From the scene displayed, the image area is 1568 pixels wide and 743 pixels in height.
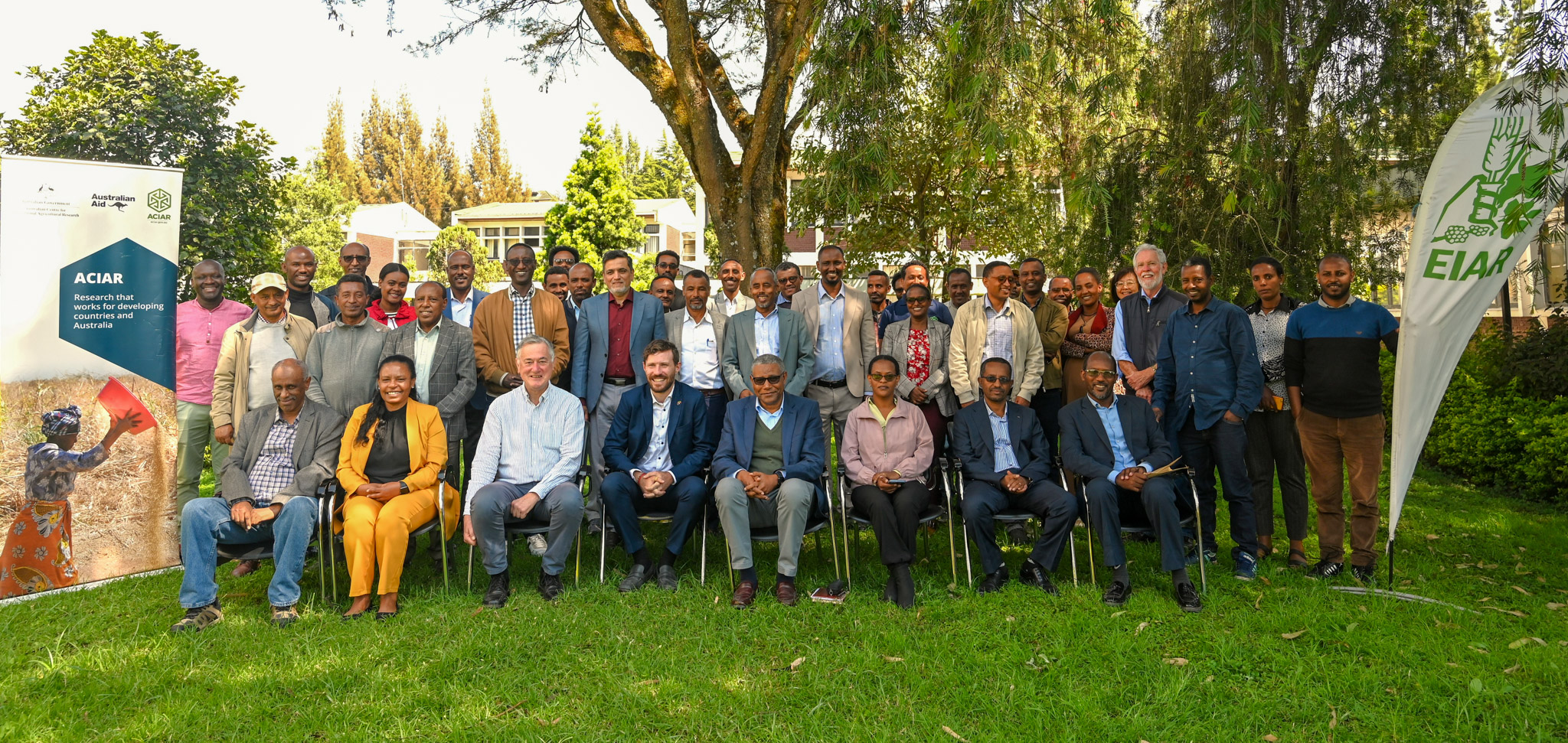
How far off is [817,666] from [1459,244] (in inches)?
165

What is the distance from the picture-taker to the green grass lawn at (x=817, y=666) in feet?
12.1

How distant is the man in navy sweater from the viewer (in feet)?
18.1

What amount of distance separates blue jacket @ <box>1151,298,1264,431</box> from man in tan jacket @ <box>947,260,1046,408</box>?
94 cm

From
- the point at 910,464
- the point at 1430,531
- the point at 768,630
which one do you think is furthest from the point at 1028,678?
the point at 1430,531

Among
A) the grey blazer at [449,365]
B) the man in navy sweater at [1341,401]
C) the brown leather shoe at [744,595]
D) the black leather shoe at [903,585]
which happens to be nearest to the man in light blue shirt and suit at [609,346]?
the grey blazer at [449,365]

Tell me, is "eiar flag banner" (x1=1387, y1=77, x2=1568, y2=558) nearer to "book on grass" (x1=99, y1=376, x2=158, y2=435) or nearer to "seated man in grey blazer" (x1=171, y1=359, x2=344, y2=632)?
"seated man in grey blazer" (x1=171, y1=359, x2=344, y2=632)

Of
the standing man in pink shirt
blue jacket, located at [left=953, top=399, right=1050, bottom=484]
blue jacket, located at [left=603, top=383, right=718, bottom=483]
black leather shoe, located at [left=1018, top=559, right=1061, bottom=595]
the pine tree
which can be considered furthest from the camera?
the pine tree

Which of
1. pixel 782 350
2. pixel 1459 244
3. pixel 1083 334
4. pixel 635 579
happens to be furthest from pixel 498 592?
pixel 1459 244

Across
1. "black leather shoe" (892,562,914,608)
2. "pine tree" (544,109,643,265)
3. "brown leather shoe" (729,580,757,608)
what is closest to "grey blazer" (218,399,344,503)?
"brown leather shoe" (729,580,757,608)

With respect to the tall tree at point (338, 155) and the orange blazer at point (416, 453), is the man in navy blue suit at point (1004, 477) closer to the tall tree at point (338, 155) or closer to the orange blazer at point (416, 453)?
the orange blazer at point (416, 453)

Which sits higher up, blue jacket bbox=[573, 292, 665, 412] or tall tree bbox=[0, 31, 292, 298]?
tall tree bbox=[0, 31, 292, 298]

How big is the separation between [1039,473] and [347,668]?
4.02 meters

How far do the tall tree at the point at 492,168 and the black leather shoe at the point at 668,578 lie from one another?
203 ft

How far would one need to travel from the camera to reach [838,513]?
6355 mm
